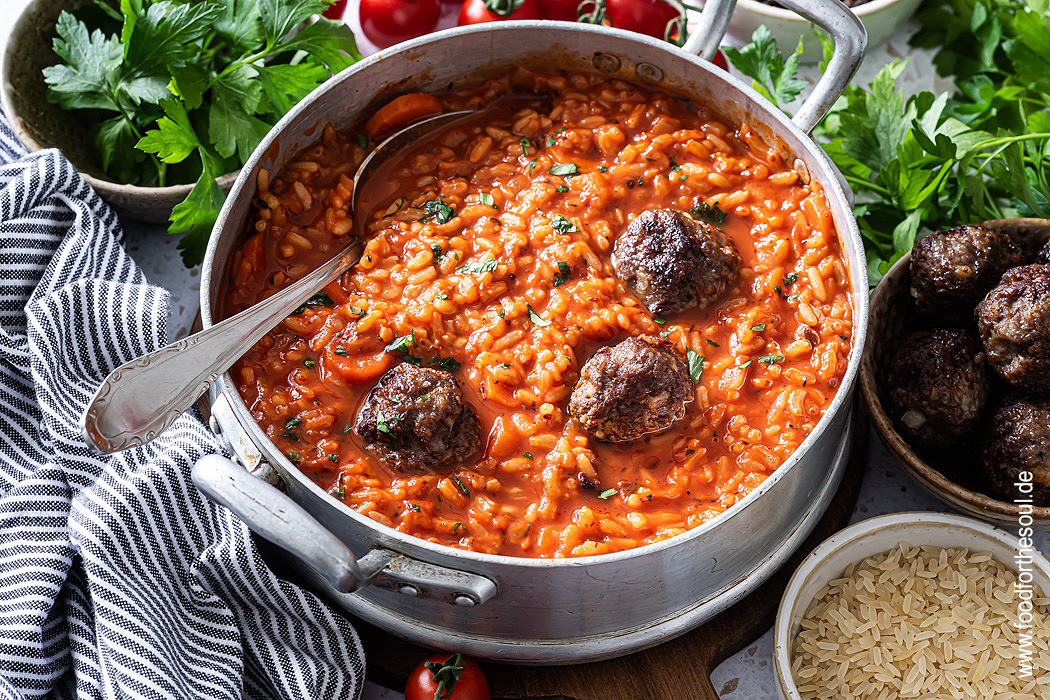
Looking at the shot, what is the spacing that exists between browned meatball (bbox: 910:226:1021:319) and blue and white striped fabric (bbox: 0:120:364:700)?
8.66 ft

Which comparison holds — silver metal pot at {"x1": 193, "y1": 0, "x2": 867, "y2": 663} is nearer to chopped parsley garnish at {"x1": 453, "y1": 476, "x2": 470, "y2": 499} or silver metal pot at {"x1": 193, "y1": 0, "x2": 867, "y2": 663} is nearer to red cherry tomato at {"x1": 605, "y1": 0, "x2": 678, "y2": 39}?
chopped parsley garnish at {"x1": 453, "y1": 476, "x2": 470, "y2": 499}

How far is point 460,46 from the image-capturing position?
425 cm

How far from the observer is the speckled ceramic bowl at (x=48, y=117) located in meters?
4.49

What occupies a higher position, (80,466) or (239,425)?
(239,425)

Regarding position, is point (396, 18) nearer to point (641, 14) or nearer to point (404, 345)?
point (641, 14)

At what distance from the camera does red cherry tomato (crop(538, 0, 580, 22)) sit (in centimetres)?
533

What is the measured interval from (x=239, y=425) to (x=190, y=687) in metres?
1.01

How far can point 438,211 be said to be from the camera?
4094 mm

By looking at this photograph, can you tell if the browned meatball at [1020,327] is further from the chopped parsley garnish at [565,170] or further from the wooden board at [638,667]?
the chopped parsley garnish at [565,170]

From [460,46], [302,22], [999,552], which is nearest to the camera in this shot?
[999,552]

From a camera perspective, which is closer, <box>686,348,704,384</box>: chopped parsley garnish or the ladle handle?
the ladle handle


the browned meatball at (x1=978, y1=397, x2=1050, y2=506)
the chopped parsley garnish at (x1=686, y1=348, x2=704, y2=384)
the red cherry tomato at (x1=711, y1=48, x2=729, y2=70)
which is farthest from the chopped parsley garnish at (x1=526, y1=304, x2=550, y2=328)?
the red cherry tomato at (x1=711, y1=48, x2=729, y2=70)

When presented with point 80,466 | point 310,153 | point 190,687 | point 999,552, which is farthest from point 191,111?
point 999,552

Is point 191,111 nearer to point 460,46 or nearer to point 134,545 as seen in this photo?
point 460,46
